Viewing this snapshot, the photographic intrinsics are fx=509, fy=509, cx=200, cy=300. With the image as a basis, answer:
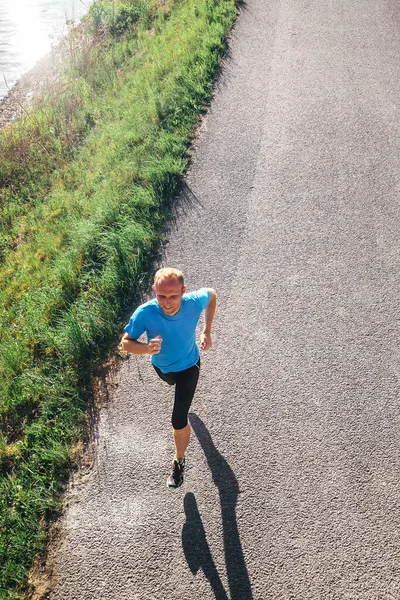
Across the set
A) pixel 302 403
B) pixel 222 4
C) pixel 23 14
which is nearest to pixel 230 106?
pixel 222 4

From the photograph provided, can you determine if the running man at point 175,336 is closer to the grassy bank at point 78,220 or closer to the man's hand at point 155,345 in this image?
the man's hand at point 155,345

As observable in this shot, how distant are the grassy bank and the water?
276 centimetres

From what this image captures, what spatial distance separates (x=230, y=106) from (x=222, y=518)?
701 centimetres

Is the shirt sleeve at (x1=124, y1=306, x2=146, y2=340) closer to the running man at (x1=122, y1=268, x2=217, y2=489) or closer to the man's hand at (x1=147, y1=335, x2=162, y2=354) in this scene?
the running man at (x1=122, y1=268, x2=217, y2=489)

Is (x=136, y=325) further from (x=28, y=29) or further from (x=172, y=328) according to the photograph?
(x=28, y=29)

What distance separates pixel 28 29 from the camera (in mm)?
16578

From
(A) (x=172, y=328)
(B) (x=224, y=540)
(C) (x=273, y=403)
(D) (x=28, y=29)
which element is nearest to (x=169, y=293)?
(A) (x=172, y=328)

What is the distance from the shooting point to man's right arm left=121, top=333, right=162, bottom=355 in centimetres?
366

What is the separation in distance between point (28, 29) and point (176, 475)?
55.7 ft

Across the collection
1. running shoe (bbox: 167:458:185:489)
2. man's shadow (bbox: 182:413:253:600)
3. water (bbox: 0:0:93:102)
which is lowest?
man's shadow (bbox: 182:413:253:600)

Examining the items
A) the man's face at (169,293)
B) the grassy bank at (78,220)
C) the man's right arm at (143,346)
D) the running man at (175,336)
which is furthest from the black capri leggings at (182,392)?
the grassy bank at (78,220)

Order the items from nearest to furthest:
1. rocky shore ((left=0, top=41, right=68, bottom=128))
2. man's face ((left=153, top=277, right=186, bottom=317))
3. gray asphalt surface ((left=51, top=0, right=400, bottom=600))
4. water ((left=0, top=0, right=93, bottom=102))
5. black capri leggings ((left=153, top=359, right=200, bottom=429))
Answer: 1. man's face ((left=153, top=277, right=186, bottom=317))
2. gray asphalt surface ((left=51, top=0, right=400, bottom=600))
3. black capri leggings ((left=153, top=359, right=200, bottom=429))
4. rocky shore ((left=0, top=41, right=68, bottom=128))
5. water ((left=0, top=0, right=93, bottom=102))

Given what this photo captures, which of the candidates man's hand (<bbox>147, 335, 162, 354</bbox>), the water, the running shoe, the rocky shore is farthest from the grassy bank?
the water

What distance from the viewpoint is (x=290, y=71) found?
9633 mm
